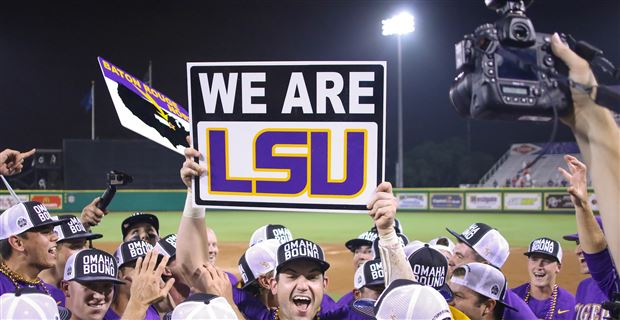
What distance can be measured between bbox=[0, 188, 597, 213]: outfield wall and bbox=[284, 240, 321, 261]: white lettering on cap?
24839 millimetres

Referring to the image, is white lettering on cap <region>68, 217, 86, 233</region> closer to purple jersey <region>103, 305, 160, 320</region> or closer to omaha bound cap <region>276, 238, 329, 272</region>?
purple jersey <region>103, 305, 160, 320</region>

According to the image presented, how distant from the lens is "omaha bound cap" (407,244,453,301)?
3527 mm

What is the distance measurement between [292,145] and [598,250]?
68.2 inches

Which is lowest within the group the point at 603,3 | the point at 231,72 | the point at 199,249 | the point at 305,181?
the point at 199,249

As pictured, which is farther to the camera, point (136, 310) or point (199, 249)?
point (199, 249)

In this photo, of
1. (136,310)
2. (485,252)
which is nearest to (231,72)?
(136,310)

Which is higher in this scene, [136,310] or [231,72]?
[231,72]

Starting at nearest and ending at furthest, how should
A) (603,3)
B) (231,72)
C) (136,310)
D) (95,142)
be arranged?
(136,310) → (231,72) → (95,142) → (603,3)

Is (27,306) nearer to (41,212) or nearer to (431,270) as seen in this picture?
(41,212)

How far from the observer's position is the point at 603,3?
132 feet

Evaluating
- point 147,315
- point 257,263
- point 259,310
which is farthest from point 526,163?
point 147,315

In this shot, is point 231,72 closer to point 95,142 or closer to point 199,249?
point 199,249

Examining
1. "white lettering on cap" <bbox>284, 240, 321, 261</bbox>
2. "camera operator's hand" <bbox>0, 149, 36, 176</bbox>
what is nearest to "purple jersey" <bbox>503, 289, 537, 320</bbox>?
"white lettering on cap" <bbox>284, 240, 321, 261</bbox>

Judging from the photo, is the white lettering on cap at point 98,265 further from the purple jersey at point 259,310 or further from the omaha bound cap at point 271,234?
the omaha bound cap at point 271,234
